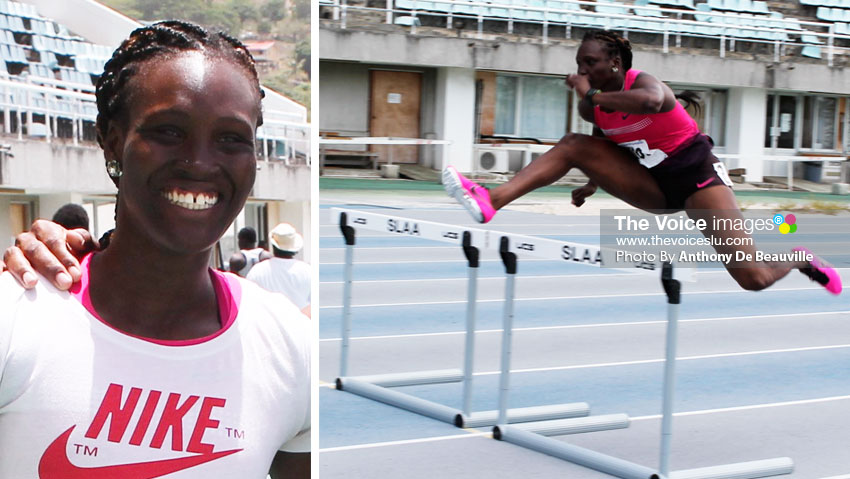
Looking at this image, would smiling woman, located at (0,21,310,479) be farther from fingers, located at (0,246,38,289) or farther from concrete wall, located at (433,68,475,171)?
concrete wall, located at (433,68,475,171)

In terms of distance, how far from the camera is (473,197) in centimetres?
430

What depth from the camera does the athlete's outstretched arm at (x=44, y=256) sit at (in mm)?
1590

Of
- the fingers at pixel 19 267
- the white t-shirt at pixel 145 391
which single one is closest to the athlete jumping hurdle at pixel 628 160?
the white t-shirt at pixel 145 391

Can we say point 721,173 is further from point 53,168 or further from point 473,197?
point 53,168

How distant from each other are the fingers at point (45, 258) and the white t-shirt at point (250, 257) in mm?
290

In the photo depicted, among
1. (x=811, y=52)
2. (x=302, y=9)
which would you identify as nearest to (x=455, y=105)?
(x=811, y=52)

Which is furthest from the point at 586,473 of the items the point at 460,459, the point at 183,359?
the point at 183,359

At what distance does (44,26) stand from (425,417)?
4.42 m

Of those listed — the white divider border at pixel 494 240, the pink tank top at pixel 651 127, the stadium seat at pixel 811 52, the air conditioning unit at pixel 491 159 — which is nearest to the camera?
the pink tank top at pixel 651 127

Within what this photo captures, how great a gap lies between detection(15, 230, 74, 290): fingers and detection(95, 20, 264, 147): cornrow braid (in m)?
0.18

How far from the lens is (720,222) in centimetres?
442

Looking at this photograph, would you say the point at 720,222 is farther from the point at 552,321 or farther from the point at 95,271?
the point at 552,321

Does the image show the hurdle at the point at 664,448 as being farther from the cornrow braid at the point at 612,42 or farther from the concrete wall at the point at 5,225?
the concrete wall at the point at 5,225

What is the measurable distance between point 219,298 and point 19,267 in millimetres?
336
